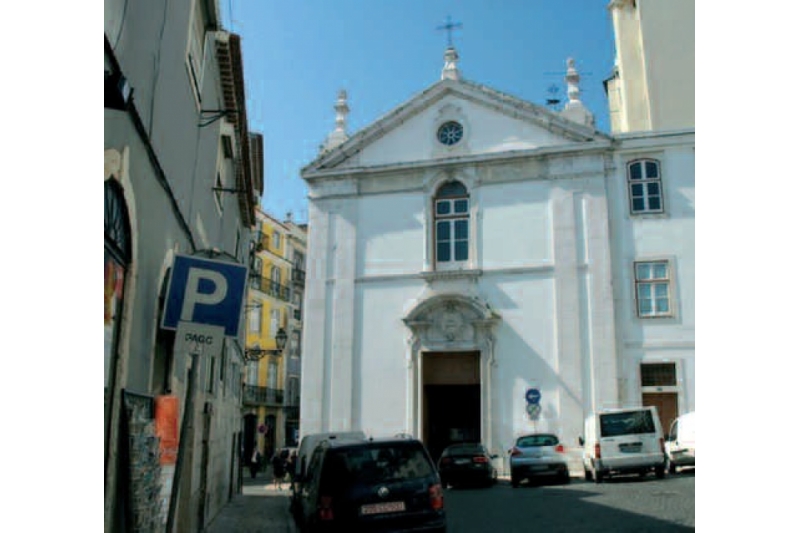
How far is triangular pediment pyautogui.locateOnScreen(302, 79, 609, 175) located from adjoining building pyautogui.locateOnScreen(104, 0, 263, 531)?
15.3 metres

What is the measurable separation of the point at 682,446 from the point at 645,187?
369 inches

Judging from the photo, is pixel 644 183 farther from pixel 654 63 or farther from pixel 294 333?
pixel 294 333

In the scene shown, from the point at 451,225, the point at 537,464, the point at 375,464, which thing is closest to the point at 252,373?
the point at 451,225

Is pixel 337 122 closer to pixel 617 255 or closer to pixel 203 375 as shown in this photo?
pixel 617 255

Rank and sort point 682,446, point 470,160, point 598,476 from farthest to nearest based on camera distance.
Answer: point 470,160
point 682,446
point 598,476

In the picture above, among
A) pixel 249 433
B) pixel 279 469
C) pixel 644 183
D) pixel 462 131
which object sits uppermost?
pixel 462 131

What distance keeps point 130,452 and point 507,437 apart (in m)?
19.2

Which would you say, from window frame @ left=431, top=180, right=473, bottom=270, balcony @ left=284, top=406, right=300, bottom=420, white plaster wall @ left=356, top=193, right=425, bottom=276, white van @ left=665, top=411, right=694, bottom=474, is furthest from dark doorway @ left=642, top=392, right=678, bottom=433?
balcony @ left=284, top=406, right=300, bottom=420

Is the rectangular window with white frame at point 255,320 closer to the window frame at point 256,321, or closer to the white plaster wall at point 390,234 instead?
the window frame at point 256,321

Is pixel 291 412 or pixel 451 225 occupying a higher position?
pixel 451 225

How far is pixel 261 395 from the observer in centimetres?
4438

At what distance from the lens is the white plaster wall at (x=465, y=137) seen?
85.6ft

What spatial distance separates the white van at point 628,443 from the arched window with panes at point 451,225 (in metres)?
9.59
